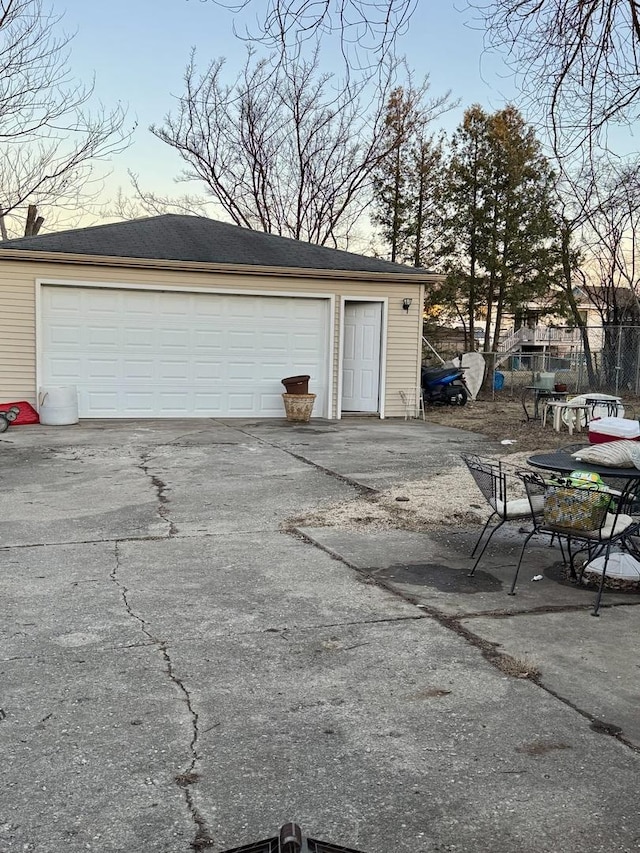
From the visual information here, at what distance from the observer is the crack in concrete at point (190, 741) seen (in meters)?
2.36

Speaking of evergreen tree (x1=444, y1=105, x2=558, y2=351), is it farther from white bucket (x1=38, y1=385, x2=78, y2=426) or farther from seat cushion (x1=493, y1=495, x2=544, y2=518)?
seat cushion (x1=493, y1=495, x2=544, y2=518)

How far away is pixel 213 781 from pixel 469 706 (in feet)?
3.77

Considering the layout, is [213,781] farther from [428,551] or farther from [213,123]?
[213,123]

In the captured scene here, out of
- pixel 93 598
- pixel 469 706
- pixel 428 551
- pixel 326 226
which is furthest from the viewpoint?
pixel 326 226

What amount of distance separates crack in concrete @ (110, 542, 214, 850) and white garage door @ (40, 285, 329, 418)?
374 inches

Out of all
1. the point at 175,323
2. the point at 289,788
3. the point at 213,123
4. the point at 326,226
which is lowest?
the point at 289,788

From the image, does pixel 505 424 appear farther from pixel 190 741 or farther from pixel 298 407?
pixel 190 741

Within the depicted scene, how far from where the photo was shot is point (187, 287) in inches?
550

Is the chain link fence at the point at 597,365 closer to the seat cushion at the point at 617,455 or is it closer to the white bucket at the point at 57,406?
the white bucket at the point at 57,406

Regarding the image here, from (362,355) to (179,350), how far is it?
3597 millimetres

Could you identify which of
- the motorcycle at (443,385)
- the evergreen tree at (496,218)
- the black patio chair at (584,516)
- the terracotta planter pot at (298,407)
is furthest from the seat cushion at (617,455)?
the evergreen tree at (496,218)

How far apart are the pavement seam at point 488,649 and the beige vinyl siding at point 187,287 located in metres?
9.42

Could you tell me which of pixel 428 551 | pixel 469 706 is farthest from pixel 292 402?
pixel 469 706

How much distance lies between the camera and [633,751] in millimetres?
2906
